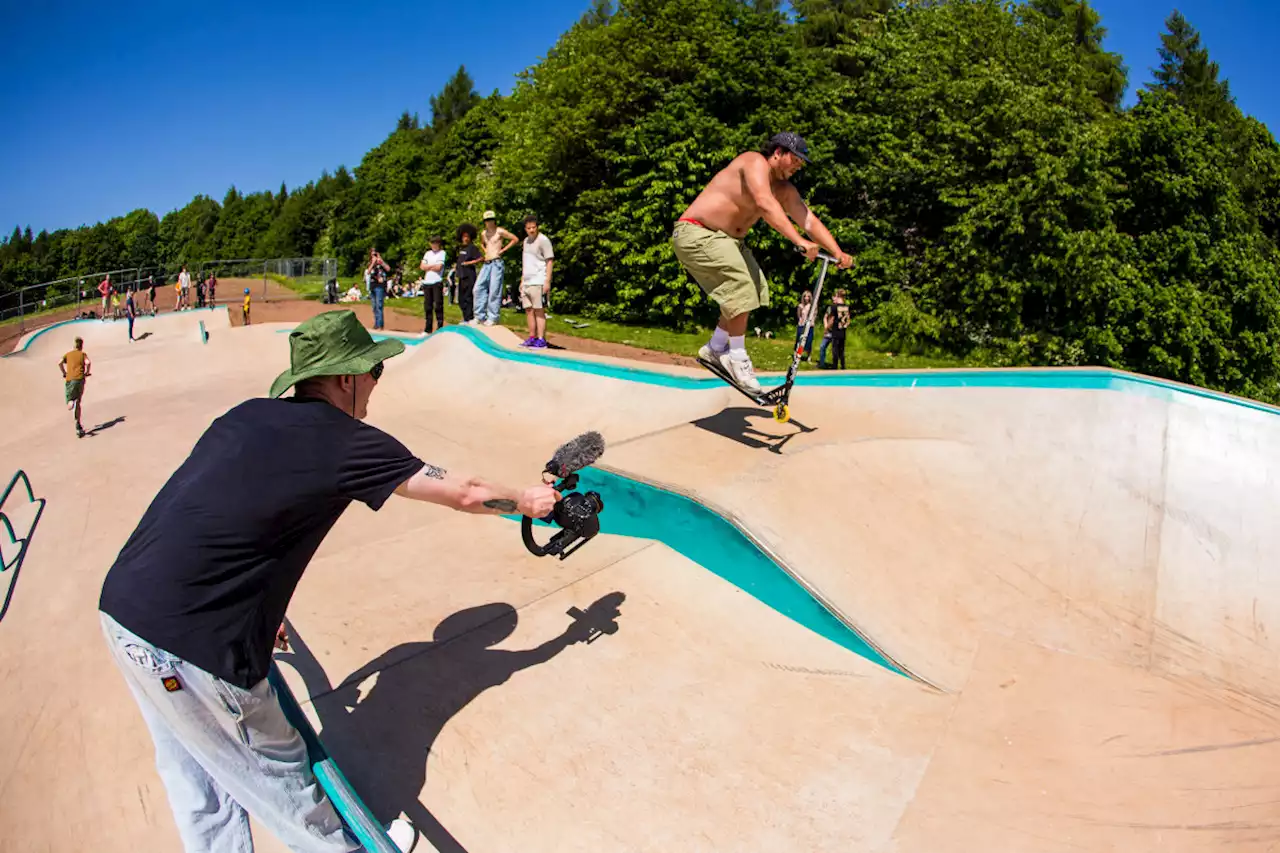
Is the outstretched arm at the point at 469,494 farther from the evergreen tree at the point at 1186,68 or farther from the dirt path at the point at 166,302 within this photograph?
the evergreen tree at the point at 1186,68

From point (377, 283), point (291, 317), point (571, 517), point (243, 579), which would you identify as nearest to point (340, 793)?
point (243, 579)

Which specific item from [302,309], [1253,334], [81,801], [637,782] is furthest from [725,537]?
[302,309]

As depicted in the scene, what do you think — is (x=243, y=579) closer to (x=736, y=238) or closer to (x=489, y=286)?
(x=736, y=238)

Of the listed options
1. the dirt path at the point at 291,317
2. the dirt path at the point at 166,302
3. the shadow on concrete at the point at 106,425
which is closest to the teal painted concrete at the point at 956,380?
the dirt path at the point at 291,317

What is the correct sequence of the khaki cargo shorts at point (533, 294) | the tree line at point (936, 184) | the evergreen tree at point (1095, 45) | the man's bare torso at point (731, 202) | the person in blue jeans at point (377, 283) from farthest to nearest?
the evergreen tree at point (1095, 45)
the person in blue jeans at point (377, 283)
the tree line at point (936, 184)
the khaki cargo shorts at point (533, 294)
the man's bare torso at point (731, 202)

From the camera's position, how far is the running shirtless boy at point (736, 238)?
16.6ft

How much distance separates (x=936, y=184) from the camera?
721 inches

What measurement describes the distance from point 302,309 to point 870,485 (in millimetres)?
25007

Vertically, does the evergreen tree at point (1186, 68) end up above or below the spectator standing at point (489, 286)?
above

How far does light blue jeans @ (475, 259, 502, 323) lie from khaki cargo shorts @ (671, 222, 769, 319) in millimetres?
7591

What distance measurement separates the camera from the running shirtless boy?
5059mm

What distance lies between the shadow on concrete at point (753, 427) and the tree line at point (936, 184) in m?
12.1

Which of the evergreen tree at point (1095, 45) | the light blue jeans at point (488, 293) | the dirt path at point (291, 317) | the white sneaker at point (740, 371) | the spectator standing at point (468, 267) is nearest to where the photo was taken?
the white sneaker at point (740, 371)

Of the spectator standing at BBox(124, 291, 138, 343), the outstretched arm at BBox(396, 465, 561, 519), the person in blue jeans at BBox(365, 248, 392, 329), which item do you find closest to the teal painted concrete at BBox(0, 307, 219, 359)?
the spectator standing at BBox(124, 291, 138, 343)
